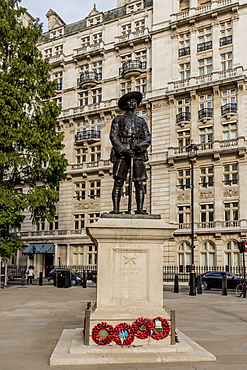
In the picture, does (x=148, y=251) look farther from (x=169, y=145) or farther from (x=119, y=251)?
(x=169, y=145)

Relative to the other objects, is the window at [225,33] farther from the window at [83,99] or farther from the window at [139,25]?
the window at [83,99]

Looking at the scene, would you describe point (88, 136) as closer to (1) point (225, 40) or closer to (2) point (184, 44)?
(2) point (184, 44)

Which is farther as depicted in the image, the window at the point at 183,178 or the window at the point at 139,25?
the window at the point at 139,25

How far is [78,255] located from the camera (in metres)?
40.4

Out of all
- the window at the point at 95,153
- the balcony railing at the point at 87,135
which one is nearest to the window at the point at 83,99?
the balcony railing at the point at 87,135

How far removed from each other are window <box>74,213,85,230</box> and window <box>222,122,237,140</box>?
1694 centimetres

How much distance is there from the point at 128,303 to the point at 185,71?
109 ft

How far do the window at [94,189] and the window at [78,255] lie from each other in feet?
17.7

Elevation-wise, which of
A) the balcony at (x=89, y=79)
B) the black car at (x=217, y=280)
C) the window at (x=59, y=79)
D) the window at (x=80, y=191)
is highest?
the window at (x=59, y=79)

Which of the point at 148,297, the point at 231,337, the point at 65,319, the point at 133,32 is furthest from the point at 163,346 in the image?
the point at 133,32

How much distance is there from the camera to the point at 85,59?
1746 inches

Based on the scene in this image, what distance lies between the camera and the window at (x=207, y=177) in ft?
113

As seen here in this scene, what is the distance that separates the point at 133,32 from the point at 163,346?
3877 cm

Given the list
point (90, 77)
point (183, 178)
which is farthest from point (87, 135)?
point (183, 178)
